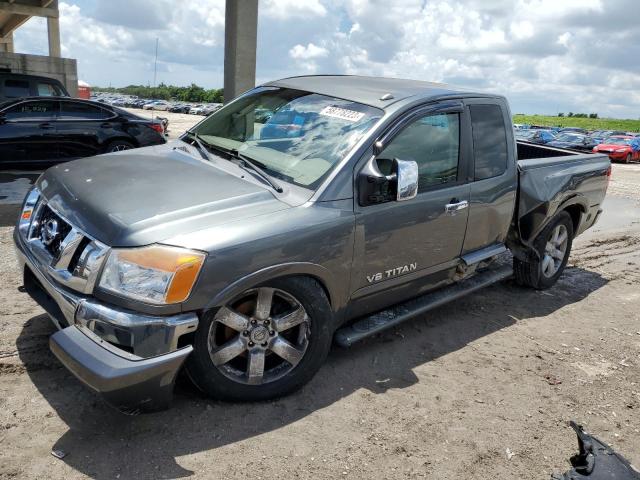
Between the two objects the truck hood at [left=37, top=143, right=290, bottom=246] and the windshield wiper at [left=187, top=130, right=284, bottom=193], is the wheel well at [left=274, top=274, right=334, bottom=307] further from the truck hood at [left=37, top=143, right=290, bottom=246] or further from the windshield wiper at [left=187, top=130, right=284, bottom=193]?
the windshield wiper at [left=187, top=130, right=284, bottom=193]

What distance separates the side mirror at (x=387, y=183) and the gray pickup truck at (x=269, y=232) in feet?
0.03

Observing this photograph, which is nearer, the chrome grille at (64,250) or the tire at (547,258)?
the chrome grille at (64,250)

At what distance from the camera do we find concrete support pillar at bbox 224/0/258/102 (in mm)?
12562

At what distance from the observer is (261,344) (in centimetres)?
308

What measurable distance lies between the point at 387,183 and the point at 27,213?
7.52 feet

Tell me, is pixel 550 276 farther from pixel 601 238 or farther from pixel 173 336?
pixel 173 336

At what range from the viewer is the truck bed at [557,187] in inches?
190

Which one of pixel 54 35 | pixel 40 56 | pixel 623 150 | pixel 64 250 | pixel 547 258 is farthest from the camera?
pixel 54 35

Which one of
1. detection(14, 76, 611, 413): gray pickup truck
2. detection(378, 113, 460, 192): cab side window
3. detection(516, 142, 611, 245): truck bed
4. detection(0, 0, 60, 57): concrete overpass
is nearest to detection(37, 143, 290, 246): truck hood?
detection(14, 76, 611, 413): gray pickup truck

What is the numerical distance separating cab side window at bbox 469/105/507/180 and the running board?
90cm

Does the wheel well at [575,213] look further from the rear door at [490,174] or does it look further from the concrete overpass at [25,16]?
the concrete overpass at [25,16]

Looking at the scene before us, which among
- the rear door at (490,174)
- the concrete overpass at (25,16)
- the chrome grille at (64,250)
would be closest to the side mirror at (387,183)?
the rear door at (490,174)

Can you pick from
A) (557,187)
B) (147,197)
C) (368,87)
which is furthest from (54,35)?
(147,197)

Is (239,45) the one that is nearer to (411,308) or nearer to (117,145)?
(117,145)
